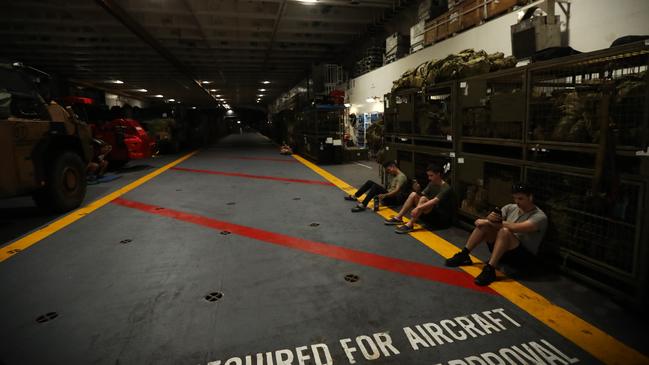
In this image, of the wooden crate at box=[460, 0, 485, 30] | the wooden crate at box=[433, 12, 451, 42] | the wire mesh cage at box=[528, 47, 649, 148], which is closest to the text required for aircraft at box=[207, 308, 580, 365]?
the wire mesh cage at box=[528, 47, 649, 148]

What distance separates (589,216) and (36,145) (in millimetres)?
7409

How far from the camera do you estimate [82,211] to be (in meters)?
6.38

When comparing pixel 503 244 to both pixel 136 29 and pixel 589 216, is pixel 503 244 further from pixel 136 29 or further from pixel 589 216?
pixel 136 29

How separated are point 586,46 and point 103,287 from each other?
7.24 metres

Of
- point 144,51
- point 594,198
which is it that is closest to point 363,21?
point 144,51

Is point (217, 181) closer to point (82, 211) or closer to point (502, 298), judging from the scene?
point (82, 211)

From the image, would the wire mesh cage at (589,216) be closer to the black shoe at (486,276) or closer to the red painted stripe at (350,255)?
the black shoe at (486,276)

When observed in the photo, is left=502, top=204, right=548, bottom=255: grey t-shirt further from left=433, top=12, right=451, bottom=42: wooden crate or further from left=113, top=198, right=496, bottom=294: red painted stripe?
left=433, top=12, right=451, bottom=42: wooden crate

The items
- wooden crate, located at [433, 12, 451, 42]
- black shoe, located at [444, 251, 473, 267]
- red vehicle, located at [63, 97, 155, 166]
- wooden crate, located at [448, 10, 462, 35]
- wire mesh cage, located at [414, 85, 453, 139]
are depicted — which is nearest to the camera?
black shoe, located at [444, 251, 473, 267]

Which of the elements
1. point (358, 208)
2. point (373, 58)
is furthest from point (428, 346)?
point (373, 58)

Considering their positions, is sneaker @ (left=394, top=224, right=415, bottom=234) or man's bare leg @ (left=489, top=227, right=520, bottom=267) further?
sneaker @ (left=394, top=224, right=415, bottom=234)

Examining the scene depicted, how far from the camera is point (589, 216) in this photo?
132 inches

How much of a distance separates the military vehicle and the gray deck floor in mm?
659

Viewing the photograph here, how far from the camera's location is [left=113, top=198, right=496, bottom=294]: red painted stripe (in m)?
3.57
